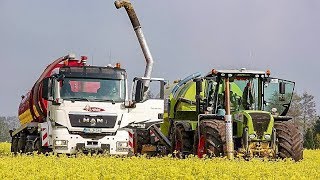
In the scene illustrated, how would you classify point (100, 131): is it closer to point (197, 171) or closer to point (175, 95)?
point (175, 95)

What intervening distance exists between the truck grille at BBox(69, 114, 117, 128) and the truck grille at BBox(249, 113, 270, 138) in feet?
14.3

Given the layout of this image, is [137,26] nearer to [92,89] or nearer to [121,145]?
[92,89]

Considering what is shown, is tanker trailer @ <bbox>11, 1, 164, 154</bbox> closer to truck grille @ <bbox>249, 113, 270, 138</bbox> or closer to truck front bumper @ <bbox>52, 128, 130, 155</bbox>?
truck front bumper @ <bbox>52, 128, 130, 155</bbox>

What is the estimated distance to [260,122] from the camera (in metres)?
19.3

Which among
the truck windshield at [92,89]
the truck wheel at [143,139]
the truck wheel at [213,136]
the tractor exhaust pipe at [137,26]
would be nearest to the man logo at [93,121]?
the truck windshield at [92,89]

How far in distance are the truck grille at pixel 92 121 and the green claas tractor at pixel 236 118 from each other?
8.38ft

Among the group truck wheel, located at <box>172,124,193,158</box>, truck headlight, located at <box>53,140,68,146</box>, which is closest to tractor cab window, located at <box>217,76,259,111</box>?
truck wheel, located at <box>172,124,193,158</box>

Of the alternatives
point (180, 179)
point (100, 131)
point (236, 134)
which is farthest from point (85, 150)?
point (180, 179)

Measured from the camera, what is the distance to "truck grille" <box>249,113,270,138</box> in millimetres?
19203

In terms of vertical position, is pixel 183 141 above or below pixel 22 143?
above

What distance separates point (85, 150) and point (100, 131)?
736 millimetres

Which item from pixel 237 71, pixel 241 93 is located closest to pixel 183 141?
pixel 241 93

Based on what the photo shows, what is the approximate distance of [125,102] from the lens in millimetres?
20578

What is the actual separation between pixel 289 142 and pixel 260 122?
994mm
